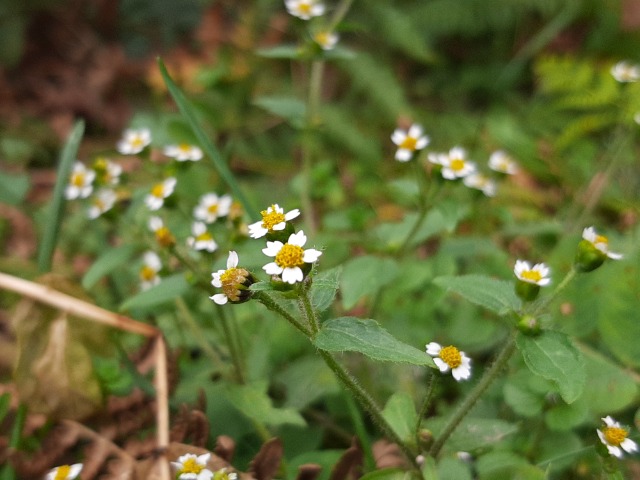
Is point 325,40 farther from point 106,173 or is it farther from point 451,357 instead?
point 451,357

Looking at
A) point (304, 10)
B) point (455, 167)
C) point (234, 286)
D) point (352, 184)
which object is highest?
point (304, 10)

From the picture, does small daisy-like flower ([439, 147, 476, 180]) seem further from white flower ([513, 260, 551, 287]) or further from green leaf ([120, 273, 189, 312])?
green leaf ([120, 273, 189, 312])

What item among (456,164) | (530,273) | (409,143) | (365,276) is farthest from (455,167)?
(530,273)

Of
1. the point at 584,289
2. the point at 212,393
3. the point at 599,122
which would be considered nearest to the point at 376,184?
the point at 599,122

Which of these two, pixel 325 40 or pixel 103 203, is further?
pixel 325 40

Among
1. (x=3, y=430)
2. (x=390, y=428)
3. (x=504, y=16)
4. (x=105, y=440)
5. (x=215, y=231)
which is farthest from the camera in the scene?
(x=504, y=16)

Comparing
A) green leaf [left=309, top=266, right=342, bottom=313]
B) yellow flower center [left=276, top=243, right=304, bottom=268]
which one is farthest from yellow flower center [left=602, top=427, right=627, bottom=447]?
yellow flower center [left=276, top=243, right=304, bottom=268]

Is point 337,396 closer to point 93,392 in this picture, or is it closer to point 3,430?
point 93,392
